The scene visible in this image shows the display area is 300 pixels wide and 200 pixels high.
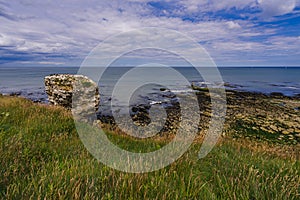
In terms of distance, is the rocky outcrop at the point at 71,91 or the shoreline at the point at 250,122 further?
the shoreline at the point at 250,122

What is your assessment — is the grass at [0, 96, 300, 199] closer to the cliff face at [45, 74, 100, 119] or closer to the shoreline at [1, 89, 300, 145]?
the cliff face at [45, 74, 100, 119]

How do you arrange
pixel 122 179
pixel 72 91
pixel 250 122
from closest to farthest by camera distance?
1. pixel 122 179
2. pixel 72 91
3. pixel 250 122

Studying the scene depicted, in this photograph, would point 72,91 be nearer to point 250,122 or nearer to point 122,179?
point 122,179

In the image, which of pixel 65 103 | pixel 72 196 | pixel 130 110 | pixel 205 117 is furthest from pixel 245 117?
pixel 72 196

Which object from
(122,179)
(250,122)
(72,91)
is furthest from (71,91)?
(250,122)

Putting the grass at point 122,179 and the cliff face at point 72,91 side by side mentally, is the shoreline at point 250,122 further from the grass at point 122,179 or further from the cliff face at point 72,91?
the grass at point 122,179

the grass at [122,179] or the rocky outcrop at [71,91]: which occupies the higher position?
the rocky outcrop at [71,91]

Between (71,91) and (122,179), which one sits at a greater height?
(71,91)

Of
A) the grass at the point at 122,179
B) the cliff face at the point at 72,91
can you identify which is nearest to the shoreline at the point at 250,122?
the cliff face at the point at 72,91

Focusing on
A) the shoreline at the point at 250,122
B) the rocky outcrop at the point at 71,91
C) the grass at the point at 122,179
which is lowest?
the shoreline at the point at 250,122

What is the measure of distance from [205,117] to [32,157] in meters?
19.9

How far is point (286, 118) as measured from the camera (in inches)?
868

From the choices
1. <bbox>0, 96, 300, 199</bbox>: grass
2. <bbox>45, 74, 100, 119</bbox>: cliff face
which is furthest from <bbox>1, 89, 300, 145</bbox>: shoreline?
<bbox>0, 96, 300, 199</bbox>: grass

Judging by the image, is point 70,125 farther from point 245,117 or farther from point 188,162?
point 245,117
